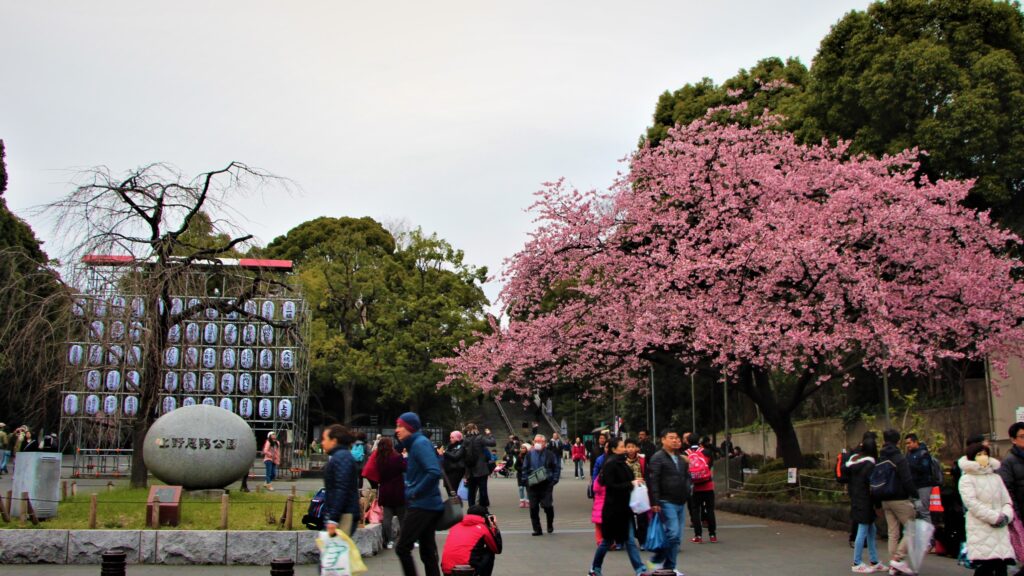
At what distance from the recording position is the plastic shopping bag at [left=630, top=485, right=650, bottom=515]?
393 inches

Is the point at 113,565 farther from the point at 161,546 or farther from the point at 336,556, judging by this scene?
the point at 161,546

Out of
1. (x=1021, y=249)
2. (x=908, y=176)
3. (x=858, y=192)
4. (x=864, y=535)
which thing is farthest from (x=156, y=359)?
(x=1021, y=249)

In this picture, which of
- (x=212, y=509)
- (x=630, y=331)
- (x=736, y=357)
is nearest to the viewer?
(x=212, y=509)

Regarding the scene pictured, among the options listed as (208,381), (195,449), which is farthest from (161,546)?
(208,381)

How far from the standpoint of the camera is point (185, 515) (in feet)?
43.7

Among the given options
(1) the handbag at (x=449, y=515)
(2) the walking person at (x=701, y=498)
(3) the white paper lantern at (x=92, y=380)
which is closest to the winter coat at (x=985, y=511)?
(1) the handbag at (x=449, y=515)

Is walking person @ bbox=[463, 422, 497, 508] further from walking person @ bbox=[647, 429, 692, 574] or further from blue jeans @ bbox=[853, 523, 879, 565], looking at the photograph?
blue jeans @ bbox=[853, 523, 879, 565]

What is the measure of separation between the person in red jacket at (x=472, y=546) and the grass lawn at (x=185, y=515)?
3.63m

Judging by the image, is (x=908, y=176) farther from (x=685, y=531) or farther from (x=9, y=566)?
(x=9, y=566)

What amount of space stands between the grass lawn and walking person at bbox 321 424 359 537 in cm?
395

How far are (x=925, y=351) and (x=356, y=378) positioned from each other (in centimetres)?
3113

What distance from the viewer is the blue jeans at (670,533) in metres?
10.1

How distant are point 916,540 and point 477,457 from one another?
869 cm

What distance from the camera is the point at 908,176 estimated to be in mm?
19578
